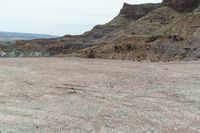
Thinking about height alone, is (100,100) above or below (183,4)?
below

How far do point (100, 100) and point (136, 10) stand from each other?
76363mm

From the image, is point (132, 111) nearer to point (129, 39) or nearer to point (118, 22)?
point (129, 39)

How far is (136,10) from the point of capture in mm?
92125

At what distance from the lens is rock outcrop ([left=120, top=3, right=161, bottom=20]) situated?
3558 inches

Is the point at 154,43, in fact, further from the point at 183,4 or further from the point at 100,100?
the point at 183,4

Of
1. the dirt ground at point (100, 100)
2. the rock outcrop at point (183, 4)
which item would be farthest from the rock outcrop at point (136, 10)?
the dirt ground at point (100, 100)

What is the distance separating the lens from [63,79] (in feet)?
75.0

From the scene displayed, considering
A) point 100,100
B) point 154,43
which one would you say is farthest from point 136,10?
point 100,100

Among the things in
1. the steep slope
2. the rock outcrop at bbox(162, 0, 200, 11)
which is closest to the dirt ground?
the steep slope

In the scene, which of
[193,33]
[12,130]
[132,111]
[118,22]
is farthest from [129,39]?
[118,22]

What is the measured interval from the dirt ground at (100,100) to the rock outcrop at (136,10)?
64069 mm

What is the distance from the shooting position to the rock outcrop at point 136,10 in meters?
90.4

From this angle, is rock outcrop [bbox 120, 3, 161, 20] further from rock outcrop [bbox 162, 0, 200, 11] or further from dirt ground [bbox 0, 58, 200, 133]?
dirt ground [bbox 0, 58, 200, 133]

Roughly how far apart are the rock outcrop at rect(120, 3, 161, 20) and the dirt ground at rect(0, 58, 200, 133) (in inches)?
2522
